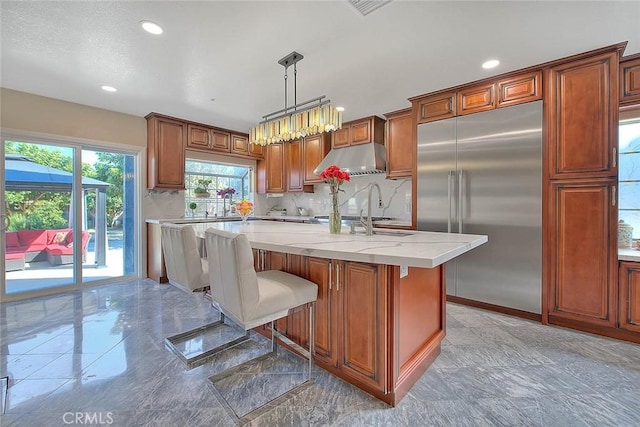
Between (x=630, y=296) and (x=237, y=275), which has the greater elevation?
(x=237, y=275)

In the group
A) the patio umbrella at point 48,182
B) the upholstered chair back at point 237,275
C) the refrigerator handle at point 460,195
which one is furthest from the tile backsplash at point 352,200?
the upholstered chair back at point 237,275

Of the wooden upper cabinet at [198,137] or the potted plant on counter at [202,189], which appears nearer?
the wooden upper cabinet at [198,137]

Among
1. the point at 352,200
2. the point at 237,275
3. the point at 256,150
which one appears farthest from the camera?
the point at 256,150

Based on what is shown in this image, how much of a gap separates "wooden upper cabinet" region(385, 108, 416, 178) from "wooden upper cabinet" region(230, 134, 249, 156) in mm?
2667

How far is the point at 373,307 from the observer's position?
155cm

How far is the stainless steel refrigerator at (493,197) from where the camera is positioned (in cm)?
266

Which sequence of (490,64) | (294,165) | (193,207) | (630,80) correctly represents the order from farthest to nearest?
(294,165), (193,207), (490,64), (630,80)

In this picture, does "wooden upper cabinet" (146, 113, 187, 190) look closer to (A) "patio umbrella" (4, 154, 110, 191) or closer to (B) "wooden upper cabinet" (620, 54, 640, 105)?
(A) "patio umbrella" (4, 154, 110, 191)

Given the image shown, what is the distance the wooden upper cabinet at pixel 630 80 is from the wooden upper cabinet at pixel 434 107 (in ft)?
4.38

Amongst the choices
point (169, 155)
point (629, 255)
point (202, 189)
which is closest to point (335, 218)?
point (629, 255)

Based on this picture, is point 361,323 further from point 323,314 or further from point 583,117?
point 583,117

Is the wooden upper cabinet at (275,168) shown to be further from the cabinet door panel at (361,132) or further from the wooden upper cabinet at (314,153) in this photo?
the cabinet door panel at (361,132)

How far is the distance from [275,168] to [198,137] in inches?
58.9

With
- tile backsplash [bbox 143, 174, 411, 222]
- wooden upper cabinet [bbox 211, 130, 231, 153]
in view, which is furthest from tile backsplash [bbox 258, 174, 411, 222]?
wooden upper cabinet [bbox 211, 130, 231, 153]
